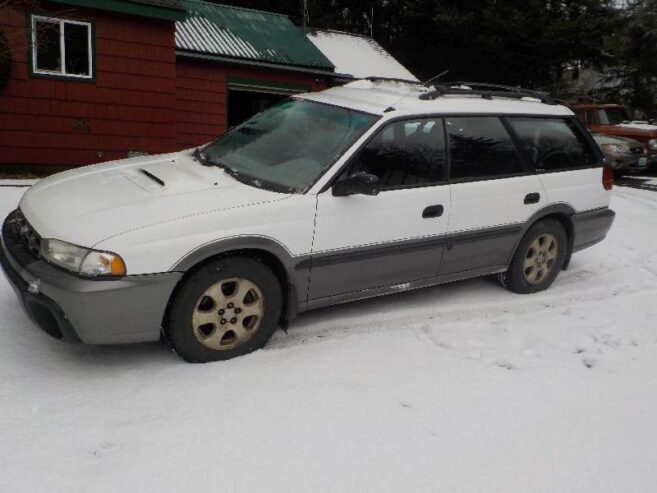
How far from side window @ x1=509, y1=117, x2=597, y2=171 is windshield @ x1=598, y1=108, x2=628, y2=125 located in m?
12.6

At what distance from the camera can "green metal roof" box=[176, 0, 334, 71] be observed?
13.7 m

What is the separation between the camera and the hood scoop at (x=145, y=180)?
3.74 metres

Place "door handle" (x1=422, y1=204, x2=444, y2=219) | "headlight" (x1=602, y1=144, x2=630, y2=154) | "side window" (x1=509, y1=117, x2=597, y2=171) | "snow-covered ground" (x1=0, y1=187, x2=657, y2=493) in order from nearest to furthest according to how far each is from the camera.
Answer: "snow-covered ground" (x1=0, y1=187, x2=657, y2=493) < "door handle" (x1=422, y1=204, x2=444, y2=219) < "side window" (x1=509, y1=117, x2=597, y2=171) < "headlight" (x1=602, y1=144, x2=630, y2=154)

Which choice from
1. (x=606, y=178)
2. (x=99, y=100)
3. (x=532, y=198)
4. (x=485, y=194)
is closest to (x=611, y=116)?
(x=606, y=178)

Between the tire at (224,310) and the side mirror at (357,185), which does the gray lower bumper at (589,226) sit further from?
the tire at (224,310)

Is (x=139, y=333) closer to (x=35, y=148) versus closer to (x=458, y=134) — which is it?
(x=458, y=134)

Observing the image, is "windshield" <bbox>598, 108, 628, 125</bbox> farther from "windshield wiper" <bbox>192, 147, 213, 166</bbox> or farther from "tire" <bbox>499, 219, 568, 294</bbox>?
"windshield wiper" <bbox>192, 147, 213, 166</bbox>

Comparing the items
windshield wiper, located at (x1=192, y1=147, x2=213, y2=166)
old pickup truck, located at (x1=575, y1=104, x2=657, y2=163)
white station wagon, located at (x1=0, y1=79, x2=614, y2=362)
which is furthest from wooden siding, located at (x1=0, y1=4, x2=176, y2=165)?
old pickup truck, located at (x1=575, y1=104, x2=657, y2=163)

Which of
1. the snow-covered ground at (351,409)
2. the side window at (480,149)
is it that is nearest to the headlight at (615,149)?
the side window at (480,149)

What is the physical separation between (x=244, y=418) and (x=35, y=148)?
32.0ft

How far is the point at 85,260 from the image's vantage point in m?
3.14

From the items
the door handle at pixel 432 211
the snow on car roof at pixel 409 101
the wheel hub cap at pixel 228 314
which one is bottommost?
the wheel hub cap at pixel 228 314

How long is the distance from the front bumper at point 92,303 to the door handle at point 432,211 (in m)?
1.86

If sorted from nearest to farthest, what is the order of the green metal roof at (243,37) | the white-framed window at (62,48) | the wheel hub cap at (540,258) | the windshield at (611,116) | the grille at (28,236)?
the grille at (28,236) < the wheel hub cap at (540,258) < the white-framed window at (62,48) < the green metal roof at (243,37) < the windshield at (611,116)
